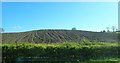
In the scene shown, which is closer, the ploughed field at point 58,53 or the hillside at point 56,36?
the ploughed field at point 58,53

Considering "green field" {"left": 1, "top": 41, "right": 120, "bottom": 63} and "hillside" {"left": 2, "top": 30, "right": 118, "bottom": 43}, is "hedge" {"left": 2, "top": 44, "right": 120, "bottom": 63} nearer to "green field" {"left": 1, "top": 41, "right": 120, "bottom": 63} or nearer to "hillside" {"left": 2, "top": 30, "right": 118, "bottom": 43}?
"green field" {"left": 1, "top": 41, "right": 120, "bottom": 63}

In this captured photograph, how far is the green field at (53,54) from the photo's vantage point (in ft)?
58.5

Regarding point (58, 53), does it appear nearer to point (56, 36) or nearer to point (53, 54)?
point (53, 54)

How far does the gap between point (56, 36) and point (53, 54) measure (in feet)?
24.1

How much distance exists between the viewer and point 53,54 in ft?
59.9

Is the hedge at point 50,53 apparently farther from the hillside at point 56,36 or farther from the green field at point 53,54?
the hillside at point 56,36

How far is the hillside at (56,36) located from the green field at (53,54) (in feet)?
16.0

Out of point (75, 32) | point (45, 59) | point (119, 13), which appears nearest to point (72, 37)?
point (75, 32)

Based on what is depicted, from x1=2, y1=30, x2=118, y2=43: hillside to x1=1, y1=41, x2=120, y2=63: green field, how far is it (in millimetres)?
4868

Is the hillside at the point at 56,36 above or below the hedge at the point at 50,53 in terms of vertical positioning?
above

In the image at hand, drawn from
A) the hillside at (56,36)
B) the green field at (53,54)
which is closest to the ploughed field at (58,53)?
the green field at (53,54)

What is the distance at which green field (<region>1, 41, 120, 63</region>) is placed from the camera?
702 inches

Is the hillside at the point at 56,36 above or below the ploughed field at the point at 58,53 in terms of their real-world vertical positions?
above

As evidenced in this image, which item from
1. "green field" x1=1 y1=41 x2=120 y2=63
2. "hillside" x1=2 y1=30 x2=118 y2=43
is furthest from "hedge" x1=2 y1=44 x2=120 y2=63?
"hillside" x1=2 y1=30 x2=118 y2=43
